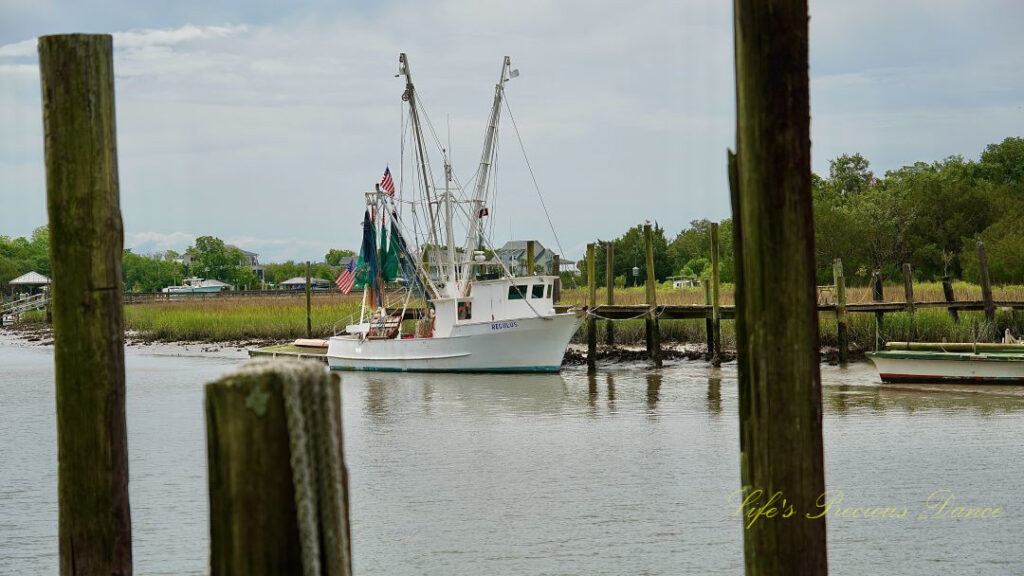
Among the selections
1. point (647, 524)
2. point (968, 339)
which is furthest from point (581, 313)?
Answer: point (647, 524)

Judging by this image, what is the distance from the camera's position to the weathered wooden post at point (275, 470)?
272 centimetres

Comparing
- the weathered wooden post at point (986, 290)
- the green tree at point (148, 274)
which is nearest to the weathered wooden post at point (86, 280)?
the weathered wooden post at point (986, 290)

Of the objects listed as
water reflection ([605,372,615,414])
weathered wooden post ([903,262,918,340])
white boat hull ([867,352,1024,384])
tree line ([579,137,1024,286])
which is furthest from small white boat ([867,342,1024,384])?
tree line ([579,137,1024,286])

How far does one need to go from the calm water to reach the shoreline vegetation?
5875 millimetres

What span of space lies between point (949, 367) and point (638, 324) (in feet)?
52.4

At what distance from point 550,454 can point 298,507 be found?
1515cm

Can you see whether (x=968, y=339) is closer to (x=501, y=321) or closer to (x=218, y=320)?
(x=501, y=321)

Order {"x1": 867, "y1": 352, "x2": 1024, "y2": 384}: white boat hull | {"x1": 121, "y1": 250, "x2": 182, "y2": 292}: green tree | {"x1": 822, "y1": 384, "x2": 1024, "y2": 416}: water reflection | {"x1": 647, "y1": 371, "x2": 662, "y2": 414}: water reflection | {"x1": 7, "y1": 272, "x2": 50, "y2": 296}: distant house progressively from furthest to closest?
Result: 1. {"x1": 121, "y1": 250, "x2": 182, "y2": 292}: green tree
2. {"x1": 7, "y1": 272, "x2": 50, "y2": 296}: distant house
3. {"x1": 867, "y1": 352, "x2": 1024, "y2": 384}: white boat hull
4. {"x1": 647, "y1": 371, "x2": 662, "y2": 414}: water reflection
5. {"x1": 822, "y1": 384, "x2": 1024, "y2": 416}: water reflection

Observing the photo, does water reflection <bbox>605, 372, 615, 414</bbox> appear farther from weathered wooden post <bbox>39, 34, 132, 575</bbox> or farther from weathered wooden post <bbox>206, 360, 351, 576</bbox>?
weathered wooden post <bbox>206, 360, 351, 576</bbox>

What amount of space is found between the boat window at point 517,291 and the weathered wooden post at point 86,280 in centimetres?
2781

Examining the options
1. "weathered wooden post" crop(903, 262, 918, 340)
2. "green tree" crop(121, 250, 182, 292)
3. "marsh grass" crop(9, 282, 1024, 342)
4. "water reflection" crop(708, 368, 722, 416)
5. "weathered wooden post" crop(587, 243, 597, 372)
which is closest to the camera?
"water reflection" crop(708, 368, 722, 416)

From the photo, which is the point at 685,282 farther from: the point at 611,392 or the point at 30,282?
the point at 30,282

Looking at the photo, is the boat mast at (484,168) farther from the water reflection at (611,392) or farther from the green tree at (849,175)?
the green tree at (849,175)

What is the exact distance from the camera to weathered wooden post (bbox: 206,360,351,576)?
107 inches
